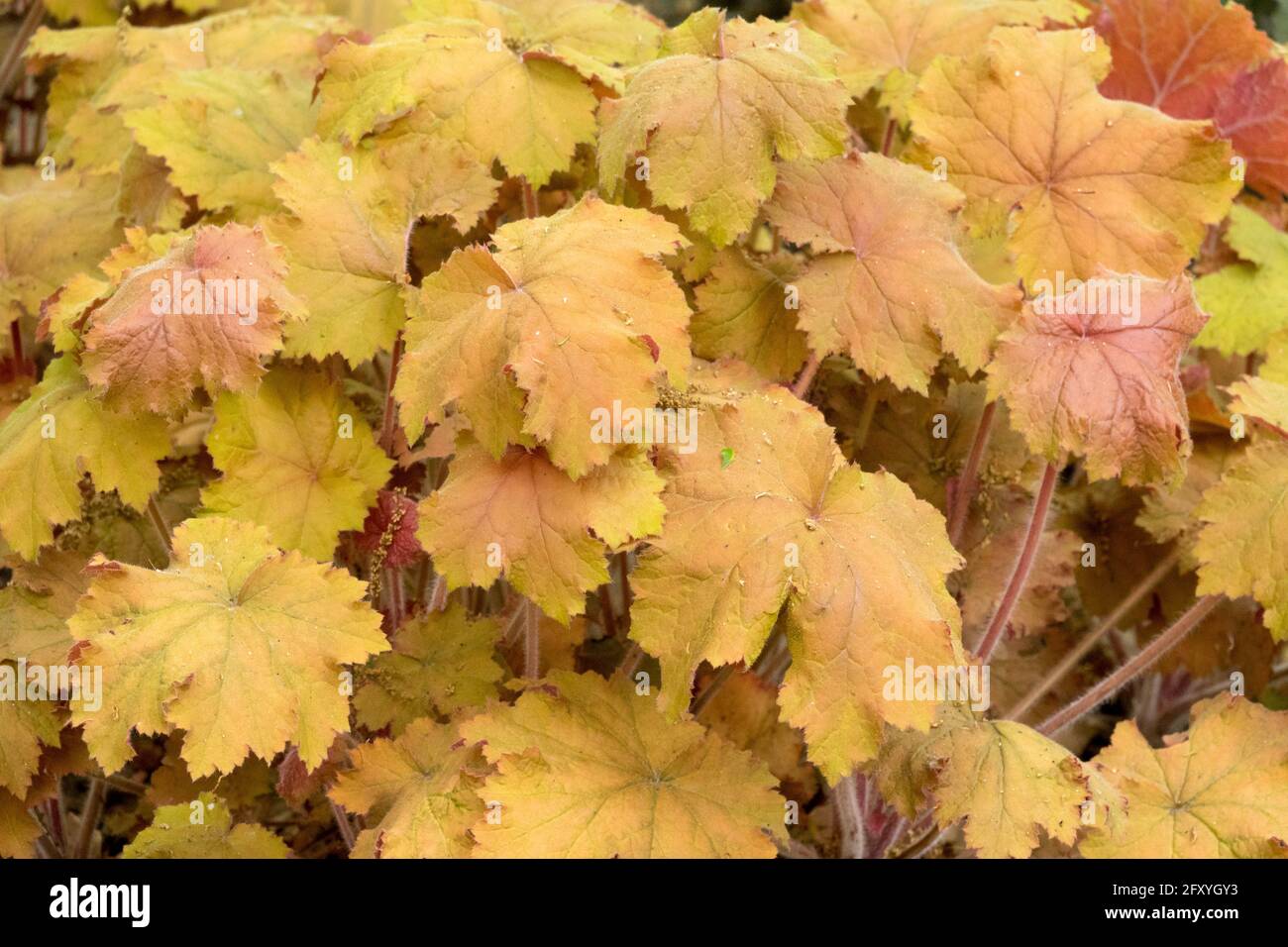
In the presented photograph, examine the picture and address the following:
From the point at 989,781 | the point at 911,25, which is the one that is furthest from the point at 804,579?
the point at 911,25

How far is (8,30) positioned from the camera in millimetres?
5102

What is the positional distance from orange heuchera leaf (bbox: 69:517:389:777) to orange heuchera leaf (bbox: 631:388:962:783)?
0.50 meters

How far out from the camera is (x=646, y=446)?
202 cm

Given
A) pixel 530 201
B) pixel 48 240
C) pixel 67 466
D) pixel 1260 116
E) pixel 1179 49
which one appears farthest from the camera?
pixel 1179 49

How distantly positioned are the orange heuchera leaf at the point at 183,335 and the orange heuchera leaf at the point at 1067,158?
56.6 inches

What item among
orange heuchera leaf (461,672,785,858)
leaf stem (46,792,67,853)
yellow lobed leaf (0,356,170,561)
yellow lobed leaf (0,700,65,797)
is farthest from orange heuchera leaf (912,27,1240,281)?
leaf stem (46,792,67,853)

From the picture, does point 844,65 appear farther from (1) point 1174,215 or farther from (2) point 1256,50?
(2) point 1256,50

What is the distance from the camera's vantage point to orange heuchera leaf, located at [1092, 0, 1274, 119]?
322 cm

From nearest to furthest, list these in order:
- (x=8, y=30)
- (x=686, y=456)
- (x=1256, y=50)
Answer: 1. (x=686, y=456)
2. (x=1256, y=50)
3. (x=8, y=30)

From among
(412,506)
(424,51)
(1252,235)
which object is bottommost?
(412,506)

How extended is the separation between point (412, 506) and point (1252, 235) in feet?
7.40

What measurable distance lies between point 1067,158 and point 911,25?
0.61 meters

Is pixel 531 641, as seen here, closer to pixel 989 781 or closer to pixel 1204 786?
pixel 989 781

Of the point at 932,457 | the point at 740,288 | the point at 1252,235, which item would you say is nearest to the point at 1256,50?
the point at 1252,235
